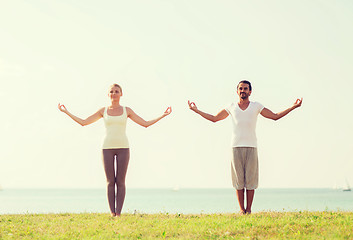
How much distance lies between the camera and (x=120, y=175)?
11.7 m

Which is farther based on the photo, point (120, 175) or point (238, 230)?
point (120, 175)

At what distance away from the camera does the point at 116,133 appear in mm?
11742

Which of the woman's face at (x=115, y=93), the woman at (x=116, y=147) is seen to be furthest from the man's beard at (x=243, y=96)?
the woman's face at (x=115, y=93)

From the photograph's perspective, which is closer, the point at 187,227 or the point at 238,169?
the point at 187,227

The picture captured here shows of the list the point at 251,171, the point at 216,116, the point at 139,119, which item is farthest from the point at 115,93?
the point at 251,171

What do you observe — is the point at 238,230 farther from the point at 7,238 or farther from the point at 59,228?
the point at 7,238

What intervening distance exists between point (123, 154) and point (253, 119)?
326cm

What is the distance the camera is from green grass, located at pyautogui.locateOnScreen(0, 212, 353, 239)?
376 inches

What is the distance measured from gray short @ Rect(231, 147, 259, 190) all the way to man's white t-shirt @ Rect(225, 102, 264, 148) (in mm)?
145

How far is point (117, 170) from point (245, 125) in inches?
129

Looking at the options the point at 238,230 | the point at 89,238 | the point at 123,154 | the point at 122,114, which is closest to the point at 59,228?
the point at 89,238

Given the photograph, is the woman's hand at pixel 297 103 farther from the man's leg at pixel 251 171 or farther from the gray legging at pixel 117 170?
the gray legging at pixel 117 170

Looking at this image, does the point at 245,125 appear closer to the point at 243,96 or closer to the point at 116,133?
the point at 243,96

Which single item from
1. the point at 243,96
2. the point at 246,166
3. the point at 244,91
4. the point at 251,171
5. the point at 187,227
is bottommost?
the point at 187,227
